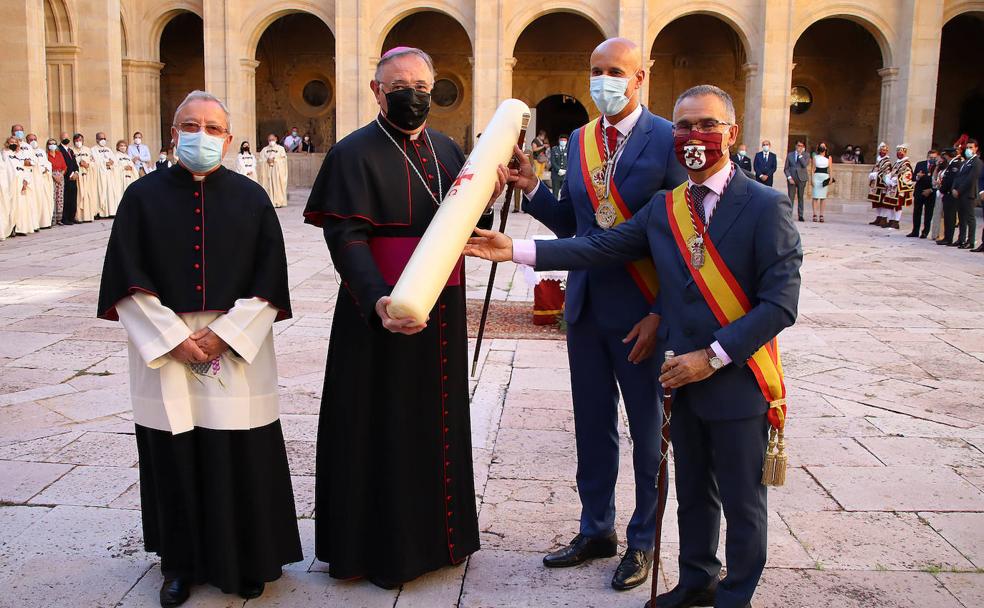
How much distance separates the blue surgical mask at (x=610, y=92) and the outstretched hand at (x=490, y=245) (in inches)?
26.7

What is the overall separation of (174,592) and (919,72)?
25.1m

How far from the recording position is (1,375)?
6727mm

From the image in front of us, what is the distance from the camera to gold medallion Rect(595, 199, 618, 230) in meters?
3.50

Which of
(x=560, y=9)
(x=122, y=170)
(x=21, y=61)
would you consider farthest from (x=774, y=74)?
(x=21, y=61)

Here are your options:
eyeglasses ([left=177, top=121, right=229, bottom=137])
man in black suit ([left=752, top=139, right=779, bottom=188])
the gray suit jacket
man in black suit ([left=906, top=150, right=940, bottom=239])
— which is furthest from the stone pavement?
man in black suit ([left=752, top=139, right=779, bottom=188])

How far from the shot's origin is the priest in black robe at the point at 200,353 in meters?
3.27

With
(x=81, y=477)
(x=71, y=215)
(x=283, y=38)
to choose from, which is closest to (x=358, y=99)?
(x=283, y=38)

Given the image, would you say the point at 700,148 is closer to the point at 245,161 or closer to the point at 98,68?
the point at 245,161

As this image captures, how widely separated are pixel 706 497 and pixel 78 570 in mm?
2430

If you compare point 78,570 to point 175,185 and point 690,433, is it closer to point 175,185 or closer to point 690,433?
point 175,185

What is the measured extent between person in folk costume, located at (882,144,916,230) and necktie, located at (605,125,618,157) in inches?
671

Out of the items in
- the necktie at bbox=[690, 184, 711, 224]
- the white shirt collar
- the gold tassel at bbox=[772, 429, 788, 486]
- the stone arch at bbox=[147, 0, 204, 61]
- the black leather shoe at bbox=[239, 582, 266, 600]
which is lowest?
the black leather shoe at bbox=[239, 582, 266, 600]

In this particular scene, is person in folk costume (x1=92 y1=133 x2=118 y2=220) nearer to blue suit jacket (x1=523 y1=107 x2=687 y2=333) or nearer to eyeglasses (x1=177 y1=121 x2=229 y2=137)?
eyeglasses (x1=177 y1=121 x2=229 y2=137)

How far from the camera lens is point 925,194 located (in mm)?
17312
